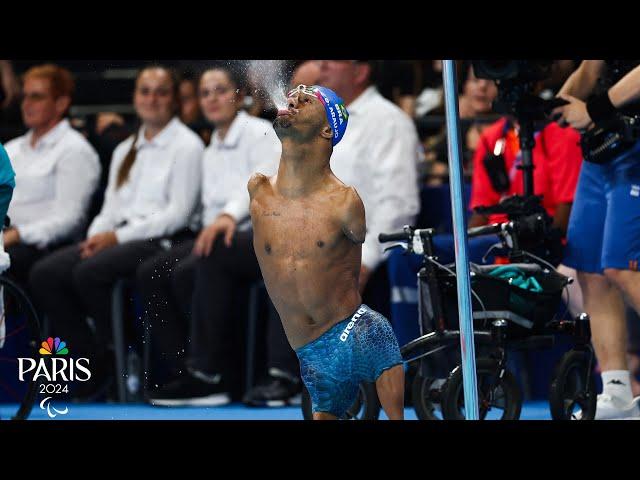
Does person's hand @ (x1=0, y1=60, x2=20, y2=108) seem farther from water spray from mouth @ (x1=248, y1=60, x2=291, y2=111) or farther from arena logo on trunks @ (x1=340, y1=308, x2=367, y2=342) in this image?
arena logo on trunks @ (x1=340, y1=308, x2=367, y2=342)

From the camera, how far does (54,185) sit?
5.29 m

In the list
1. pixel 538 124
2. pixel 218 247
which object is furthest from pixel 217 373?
pixel 538 124

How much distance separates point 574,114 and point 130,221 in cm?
195

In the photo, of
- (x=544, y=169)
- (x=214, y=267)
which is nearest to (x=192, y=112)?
(x=214, y=267)

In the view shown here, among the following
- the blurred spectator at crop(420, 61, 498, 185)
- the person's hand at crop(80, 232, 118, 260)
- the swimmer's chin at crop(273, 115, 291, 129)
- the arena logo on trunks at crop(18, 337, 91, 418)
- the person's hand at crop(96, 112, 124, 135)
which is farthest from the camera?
the person's hand at crop(96, 112, 124, 135)

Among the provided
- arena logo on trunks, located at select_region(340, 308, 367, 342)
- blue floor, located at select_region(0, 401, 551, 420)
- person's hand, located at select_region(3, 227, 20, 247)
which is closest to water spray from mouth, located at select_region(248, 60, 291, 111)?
arena logo on trunks, located at select_region(340, 308, 367, 342)

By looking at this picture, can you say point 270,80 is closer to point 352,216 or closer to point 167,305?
point 352,216

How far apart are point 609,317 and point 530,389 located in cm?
114

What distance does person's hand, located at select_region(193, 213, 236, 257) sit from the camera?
16.9 feet

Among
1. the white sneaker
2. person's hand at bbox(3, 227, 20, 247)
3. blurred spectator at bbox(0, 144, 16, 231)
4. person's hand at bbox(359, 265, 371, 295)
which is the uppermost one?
blurred spectator at bbox(0, 144, 16, 231)

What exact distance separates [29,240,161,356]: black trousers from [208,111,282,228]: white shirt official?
1.13ft

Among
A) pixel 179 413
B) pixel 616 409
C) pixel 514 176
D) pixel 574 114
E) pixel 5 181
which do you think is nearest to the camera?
pixel 179 413
